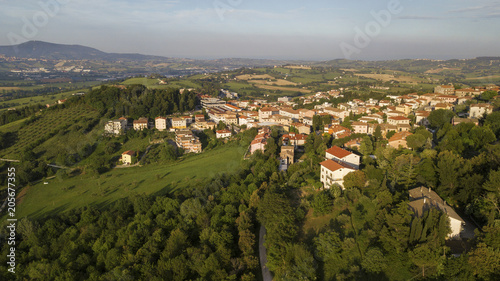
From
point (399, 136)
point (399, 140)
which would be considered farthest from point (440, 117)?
point (399, 140)

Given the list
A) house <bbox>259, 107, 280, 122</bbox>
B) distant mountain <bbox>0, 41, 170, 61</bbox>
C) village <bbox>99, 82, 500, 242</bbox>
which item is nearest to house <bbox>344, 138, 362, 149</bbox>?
village <bbox>99, 82, 500, 242</bbox>

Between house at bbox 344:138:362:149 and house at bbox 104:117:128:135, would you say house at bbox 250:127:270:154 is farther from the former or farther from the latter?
house at bbox 104:117:128:135

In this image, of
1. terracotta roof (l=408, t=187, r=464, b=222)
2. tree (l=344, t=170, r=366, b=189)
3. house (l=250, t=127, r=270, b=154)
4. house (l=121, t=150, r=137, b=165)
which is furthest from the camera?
house (l=121, t=150, r=137, b=165)

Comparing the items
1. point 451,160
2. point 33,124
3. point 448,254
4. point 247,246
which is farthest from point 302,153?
point 33,124

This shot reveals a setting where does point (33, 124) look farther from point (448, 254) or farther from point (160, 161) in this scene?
point (448, 254)

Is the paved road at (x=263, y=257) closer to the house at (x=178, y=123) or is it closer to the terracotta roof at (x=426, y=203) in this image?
the terracotta roof at (x=426, y=203)

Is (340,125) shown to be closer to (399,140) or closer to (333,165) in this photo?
(399,140)
